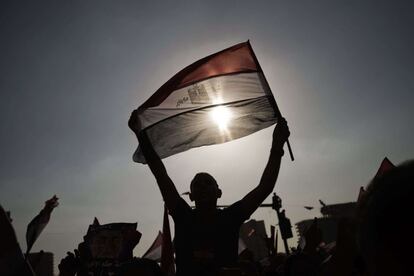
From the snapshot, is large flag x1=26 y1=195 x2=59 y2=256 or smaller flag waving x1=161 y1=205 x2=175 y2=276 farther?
smaller flag waving x1=161 y1=205 x2=175 y2=276

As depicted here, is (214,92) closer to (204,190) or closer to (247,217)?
(204,190)

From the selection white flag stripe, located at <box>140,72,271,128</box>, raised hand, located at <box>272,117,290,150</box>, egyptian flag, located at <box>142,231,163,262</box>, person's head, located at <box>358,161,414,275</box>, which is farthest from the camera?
egyptian flag, located at <box>142,231,163,262</box>

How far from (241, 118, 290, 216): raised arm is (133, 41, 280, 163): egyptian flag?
1.42m

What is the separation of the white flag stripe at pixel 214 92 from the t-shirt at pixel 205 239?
7.65ft

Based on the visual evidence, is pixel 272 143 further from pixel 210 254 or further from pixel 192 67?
pixel 192 67

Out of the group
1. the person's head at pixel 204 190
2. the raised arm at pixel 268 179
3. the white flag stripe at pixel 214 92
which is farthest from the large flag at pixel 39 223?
the raised arm at pixel 268 179

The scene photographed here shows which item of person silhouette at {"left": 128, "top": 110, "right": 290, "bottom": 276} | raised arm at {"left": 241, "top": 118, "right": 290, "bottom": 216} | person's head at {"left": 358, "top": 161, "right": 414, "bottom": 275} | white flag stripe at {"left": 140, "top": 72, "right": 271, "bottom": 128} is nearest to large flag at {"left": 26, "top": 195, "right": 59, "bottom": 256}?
person silhouette at {"left": 128, "top": 110, "right": 290, "bottom": 276}

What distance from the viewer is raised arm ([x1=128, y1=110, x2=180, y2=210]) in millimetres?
3246

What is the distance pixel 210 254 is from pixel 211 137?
9.12 feet

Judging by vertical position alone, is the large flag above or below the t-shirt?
above

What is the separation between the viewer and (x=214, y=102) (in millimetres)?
5207

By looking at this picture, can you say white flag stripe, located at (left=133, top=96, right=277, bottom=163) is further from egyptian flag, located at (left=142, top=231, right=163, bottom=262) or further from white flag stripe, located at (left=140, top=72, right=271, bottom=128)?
egyptian flag, located at (left=142, top=231, right=163, bottom=262)

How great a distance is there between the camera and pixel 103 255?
682cm

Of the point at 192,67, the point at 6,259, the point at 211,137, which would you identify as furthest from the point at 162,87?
the point at 6,259
